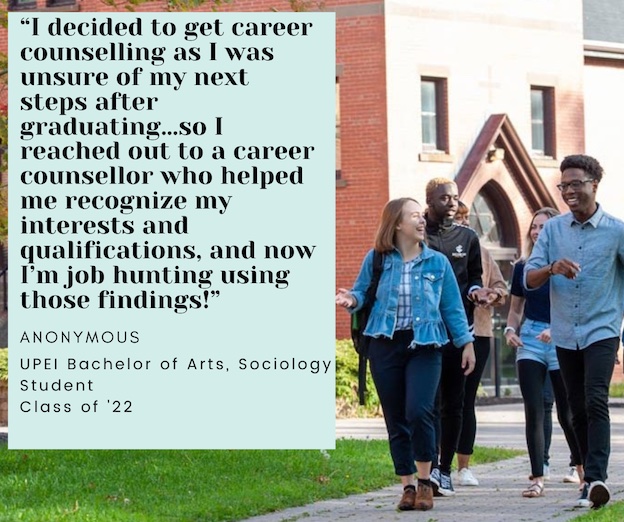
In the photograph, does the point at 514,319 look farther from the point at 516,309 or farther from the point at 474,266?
the point at 474,266

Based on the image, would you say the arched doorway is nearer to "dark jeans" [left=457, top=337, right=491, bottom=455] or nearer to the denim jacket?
"dark jeans" [left=457, top=337, right=491, bottom=455]

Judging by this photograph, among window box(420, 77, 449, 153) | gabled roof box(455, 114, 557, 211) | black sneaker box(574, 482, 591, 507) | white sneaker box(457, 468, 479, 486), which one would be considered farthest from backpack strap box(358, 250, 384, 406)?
window box(420, 77, 449, 153)

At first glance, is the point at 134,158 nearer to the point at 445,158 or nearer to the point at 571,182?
the point at 571,182

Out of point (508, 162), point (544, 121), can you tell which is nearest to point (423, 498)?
point (508, 162)

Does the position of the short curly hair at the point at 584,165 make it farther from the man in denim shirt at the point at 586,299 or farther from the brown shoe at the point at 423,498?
the brown shoe at the point at 423,498

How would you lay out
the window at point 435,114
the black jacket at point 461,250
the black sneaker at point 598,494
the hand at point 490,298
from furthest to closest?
Result: the window at point 435,114
the black jacket at point 461,250
the hand at point 490,298
the black sneaker at point 598,494

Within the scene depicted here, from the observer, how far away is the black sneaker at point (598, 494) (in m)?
10.7

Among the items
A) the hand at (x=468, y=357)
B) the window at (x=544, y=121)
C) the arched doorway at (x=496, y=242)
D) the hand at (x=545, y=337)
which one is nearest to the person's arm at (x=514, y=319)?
the hand at (x=545, y=337)

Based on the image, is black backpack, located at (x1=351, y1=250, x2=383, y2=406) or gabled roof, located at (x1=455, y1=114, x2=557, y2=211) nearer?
black backpack, located at (x1=351, y1=250, x2=383, y2=406)

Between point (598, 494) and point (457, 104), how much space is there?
19107 mm

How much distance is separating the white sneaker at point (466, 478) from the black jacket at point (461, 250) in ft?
3.77

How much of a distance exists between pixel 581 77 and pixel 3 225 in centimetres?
1922

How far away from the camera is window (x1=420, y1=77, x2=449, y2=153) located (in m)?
29.1

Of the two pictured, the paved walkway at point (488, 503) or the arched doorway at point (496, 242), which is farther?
the arched doorway at point (496, 242)
